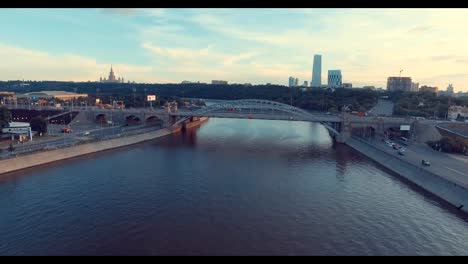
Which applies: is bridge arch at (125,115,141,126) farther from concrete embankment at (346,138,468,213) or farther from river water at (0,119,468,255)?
concrete embankment at (346,138,468,213)

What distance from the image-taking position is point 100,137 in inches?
1551

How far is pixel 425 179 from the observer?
82.6 feet

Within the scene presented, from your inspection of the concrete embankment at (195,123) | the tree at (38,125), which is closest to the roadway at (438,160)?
the concrete embankment at (195,123)

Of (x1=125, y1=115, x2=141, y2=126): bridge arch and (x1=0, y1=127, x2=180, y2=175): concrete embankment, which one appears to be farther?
(x1=125, y1=115, x2=141, y2=126): bridge arch

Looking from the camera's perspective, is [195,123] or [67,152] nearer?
[67,152]

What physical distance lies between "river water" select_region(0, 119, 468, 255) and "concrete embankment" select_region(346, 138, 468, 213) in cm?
66

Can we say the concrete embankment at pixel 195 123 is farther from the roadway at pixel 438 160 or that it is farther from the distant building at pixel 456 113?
the distant building at pixel 456 113

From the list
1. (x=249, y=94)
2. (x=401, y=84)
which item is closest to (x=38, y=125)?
(x=249, y=94)

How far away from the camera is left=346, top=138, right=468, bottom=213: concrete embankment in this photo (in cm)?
2131

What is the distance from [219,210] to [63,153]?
2039 centimetres

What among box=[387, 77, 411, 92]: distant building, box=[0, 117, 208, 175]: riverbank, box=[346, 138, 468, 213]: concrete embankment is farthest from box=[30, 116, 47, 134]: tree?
box=[387, 77, 411, 92]: distant building

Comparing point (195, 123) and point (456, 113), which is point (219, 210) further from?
point (456, 113)
